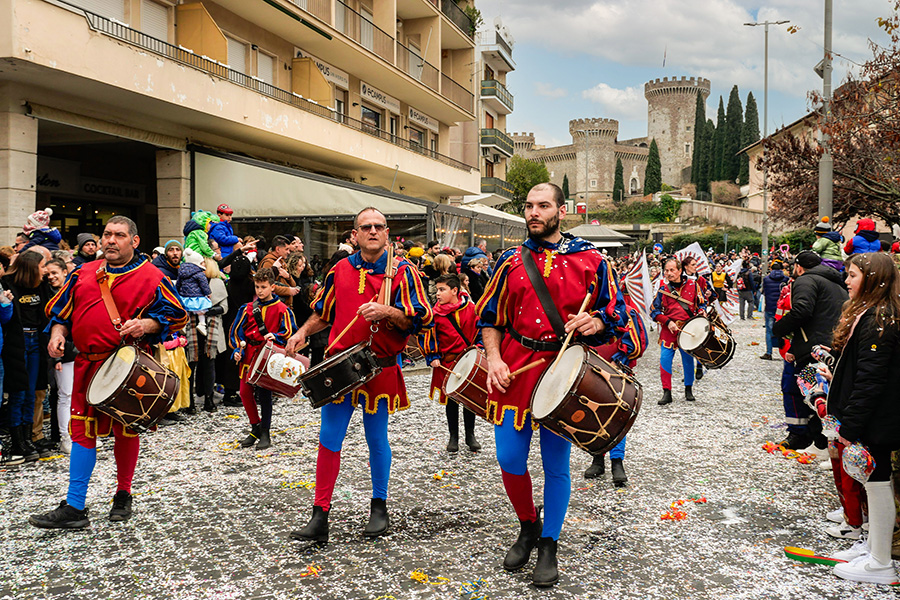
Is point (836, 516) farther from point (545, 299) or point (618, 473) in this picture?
point (545, 299)

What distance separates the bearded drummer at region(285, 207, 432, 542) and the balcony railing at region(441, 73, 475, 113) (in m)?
24.7

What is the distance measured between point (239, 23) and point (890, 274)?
17.1 m

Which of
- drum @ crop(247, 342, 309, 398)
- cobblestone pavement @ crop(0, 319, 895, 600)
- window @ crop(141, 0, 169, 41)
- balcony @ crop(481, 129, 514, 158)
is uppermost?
balcony @ crop(481, 129, 514, 158)

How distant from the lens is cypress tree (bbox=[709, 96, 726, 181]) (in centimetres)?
7888

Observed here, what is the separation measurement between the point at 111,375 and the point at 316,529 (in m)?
1.73

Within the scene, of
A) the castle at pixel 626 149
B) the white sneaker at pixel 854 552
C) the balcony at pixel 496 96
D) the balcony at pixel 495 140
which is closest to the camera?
the white sneaker at pixel 854 552

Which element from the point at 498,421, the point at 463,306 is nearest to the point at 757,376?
the point at 463,306

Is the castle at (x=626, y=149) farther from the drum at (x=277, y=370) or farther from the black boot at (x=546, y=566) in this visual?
the black boot at (x=546, y=566)

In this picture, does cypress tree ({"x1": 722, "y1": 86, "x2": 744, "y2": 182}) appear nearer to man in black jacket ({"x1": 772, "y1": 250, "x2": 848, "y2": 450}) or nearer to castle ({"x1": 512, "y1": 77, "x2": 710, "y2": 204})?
castle ({"x1": 512, "y1": 77, "x2": 710, "y2": 204})

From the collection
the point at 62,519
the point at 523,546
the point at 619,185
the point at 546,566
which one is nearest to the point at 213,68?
the point at 62,519

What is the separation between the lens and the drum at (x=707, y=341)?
8766 mm

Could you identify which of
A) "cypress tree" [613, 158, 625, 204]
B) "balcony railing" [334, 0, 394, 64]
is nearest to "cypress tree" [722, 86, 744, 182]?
"cypress tree" [613, 158, 625, 204]

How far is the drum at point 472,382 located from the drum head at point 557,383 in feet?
5.00

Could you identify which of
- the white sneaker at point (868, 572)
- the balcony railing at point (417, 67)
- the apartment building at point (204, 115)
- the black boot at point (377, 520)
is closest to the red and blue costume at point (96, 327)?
the black boot at point (377, 520)
